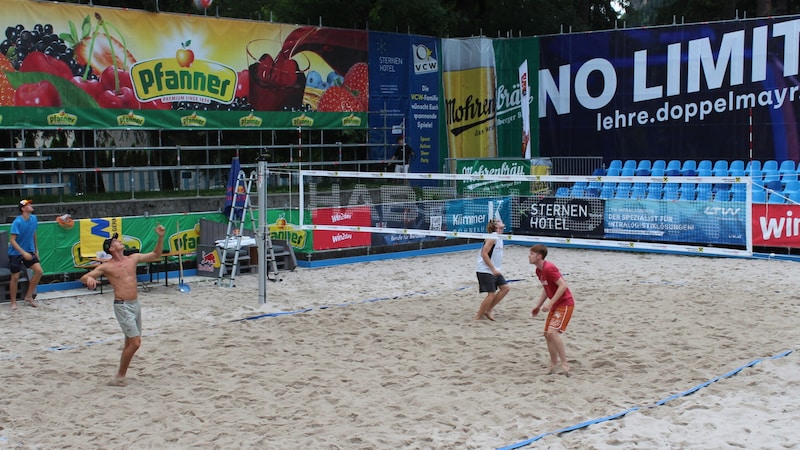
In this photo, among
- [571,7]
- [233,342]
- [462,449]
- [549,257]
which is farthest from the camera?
[571,7]

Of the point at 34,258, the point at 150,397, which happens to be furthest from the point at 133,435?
the point at 34,258

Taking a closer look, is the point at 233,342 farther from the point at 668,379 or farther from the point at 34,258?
the point at 668,379

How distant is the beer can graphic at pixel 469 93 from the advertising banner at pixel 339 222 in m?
9.57

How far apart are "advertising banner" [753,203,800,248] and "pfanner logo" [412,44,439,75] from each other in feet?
37.6

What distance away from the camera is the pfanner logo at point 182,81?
2011 centimetres

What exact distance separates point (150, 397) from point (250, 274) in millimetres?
7392

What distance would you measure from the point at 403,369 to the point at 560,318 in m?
1.80

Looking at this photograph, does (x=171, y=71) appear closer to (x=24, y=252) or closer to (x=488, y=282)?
(x=24, y=252)

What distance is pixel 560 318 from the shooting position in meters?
9.20

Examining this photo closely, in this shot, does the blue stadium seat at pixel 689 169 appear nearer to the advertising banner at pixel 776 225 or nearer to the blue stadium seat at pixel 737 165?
the blue stadium seat at pixel 737 165

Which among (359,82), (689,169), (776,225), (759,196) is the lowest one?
(776,225)

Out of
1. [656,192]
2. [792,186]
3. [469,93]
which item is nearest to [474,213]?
[656,192]

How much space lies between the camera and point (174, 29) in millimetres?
20516

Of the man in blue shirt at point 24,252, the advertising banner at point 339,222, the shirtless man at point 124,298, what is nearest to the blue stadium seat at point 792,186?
Answer: the advertising banner at point 339,222
